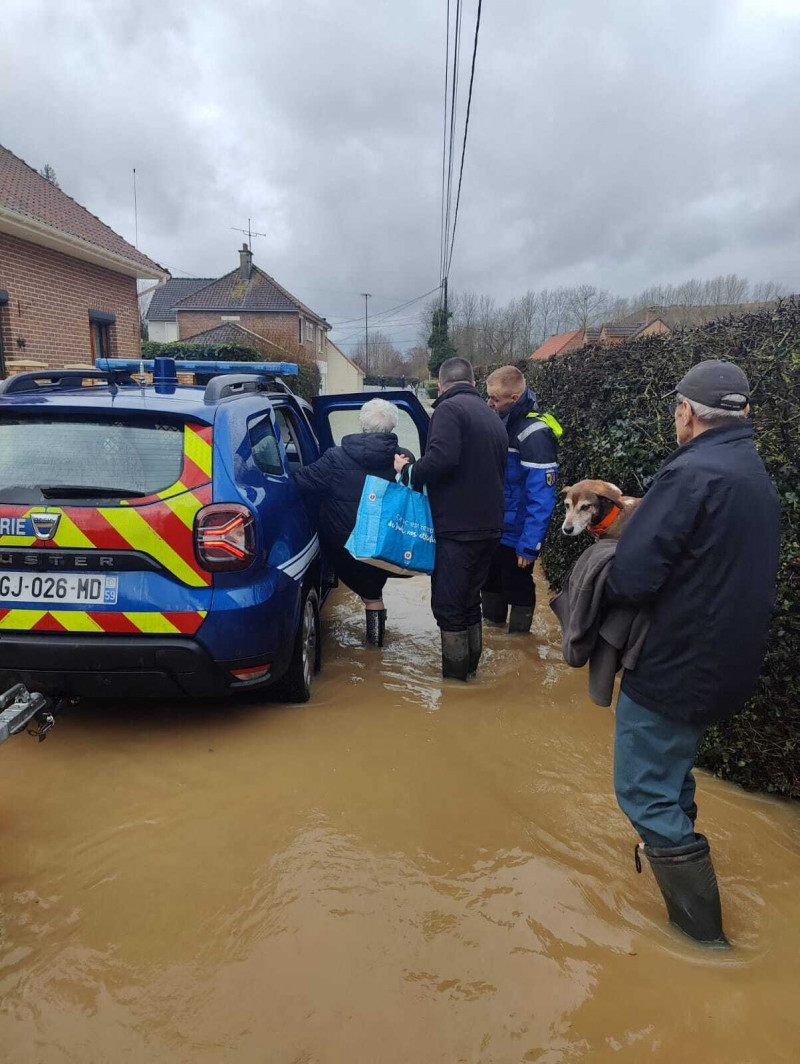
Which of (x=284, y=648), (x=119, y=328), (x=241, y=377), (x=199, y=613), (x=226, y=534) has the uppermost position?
(x=119, y=328)

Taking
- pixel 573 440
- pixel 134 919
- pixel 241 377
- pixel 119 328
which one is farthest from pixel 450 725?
pixel 119 328

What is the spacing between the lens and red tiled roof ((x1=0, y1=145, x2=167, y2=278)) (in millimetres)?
11516

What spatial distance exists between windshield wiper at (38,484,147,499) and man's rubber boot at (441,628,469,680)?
80.2 inches

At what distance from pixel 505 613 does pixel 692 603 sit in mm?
3479

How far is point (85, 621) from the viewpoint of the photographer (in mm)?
2883

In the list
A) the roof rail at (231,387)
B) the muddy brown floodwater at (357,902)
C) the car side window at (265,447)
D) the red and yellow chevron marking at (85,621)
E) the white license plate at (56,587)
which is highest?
the roof rail at (231,387)

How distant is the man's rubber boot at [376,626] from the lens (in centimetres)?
482

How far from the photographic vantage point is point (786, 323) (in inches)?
129

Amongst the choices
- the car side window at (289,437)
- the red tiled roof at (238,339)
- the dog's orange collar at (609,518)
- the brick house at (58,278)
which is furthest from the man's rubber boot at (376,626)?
the red tiled roof at (238,339)

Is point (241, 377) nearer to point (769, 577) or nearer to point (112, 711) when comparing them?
point (112, 711)

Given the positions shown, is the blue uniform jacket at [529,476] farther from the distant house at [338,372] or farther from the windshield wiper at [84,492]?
the distant house at [338,372]

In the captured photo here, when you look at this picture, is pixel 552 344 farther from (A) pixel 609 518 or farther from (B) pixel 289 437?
(A) pixel 609 518

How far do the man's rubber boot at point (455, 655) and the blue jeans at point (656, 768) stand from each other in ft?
6.32

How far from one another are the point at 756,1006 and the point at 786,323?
9.29 feet
